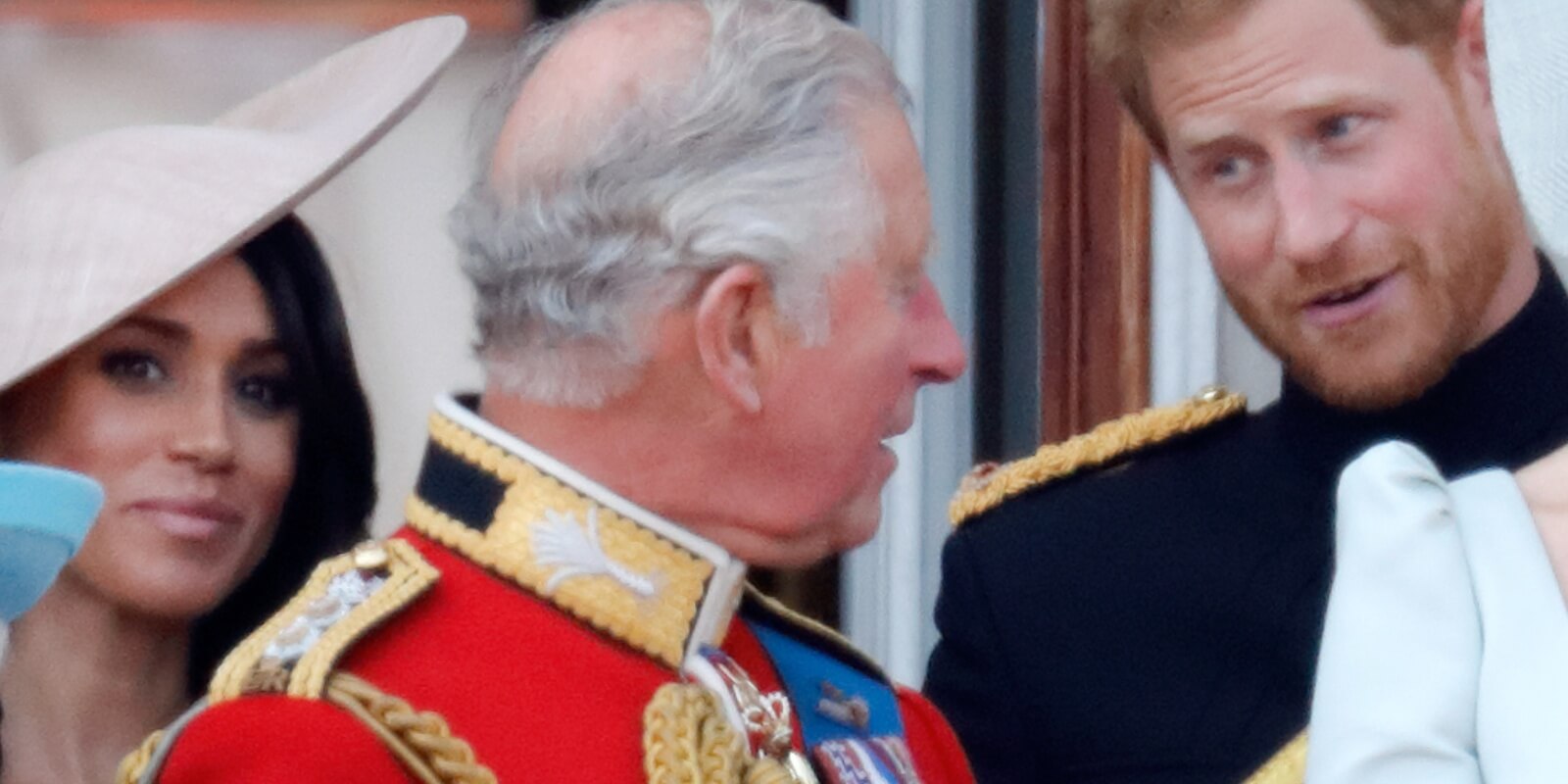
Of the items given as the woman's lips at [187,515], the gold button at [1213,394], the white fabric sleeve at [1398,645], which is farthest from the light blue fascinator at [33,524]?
the gold button at [1213,394]

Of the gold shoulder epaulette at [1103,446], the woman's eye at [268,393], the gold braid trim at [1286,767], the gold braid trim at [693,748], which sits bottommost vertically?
the gold braid trim at [1286,767]

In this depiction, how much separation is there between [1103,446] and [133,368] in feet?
2.88

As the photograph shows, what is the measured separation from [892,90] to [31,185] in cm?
91

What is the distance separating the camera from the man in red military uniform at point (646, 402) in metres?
1.59

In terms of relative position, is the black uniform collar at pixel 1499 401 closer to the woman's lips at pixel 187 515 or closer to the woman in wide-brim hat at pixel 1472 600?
the woman in wide-brim hat at pixel 1472 600

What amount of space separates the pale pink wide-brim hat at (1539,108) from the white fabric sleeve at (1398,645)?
0.57ft

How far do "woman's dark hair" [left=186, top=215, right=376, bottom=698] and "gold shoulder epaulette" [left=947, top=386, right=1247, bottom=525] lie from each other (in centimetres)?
58

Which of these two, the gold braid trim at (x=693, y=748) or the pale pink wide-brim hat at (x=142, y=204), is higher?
the pale pink wide-brim hat at (x=142, y=204)

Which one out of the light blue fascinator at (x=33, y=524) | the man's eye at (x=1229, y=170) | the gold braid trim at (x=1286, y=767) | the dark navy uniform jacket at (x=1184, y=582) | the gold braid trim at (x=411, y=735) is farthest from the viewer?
the man's eye at (x=1229, y=170)

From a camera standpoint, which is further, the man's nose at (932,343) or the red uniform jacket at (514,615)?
the man's nose at (932,343)

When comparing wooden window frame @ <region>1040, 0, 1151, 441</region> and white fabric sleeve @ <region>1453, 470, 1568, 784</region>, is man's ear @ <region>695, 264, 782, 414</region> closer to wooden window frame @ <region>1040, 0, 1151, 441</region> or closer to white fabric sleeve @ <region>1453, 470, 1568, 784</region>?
white fabric sleeve @ <region>1453, 470, 1568, 784</region>

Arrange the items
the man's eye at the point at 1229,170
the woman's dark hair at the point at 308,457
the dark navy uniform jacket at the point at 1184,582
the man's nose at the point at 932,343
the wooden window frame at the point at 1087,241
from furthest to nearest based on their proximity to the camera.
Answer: the wooden window frame at the point at 1087,241, the woman's dark hair at the point at 308,457, the man's eye at the point at 1229,170, the dark navy uniform jacket at the point at 1184,582, the man's nose at the point at 932,343

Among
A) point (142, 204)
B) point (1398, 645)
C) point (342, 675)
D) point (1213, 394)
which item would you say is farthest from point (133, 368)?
point (1398, 645)

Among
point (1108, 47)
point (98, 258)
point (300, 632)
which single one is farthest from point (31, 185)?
point (1108, 47)
